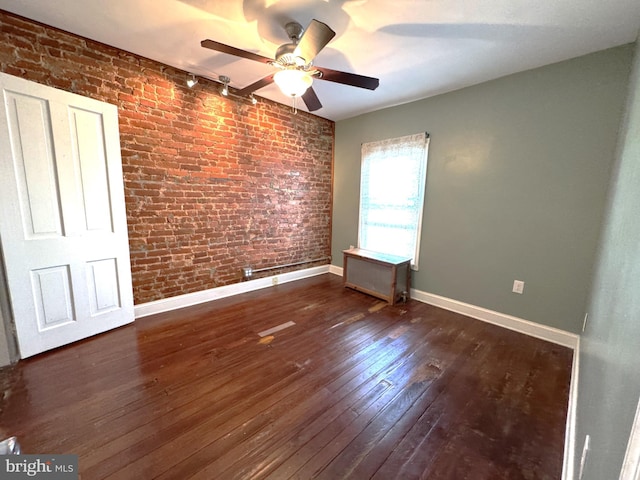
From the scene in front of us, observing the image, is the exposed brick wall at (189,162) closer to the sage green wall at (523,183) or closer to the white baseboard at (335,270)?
the white baseboard at (335,270)

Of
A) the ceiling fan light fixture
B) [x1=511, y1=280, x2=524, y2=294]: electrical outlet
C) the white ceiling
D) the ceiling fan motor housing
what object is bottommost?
[x1=511, y1=280, x2=524, y2=294]: electrical outlet

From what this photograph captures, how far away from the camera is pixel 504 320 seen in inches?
107

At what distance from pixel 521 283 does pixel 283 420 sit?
2584mm

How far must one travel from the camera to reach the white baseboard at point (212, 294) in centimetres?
281

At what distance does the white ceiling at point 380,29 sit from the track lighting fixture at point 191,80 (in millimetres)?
128

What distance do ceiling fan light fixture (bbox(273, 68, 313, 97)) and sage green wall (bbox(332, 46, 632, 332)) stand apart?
1912 millimetres

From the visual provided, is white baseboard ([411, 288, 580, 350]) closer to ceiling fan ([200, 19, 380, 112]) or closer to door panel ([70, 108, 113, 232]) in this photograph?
ceiling fan ([200, 19, 380, 112])

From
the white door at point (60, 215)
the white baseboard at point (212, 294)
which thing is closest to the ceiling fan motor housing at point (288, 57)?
the white door at point (60, 215)

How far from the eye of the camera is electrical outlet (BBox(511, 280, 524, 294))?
261cm

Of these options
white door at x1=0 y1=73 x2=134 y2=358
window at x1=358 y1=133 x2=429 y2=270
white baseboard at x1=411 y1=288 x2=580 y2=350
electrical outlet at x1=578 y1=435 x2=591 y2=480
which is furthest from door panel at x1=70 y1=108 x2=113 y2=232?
white baseboard at x1=411 y1=288 x2=580 y2=350

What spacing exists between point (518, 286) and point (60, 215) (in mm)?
4265

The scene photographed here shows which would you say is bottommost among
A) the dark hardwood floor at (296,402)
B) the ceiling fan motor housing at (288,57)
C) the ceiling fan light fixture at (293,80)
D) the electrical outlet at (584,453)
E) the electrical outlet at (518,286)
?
the dark hardwood floor at (296,402)

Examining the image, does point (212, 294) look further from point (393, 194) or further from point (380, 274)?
point (393, 194)

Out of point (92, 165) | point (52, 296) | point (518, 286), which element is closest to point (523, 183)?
point (518, 286)
